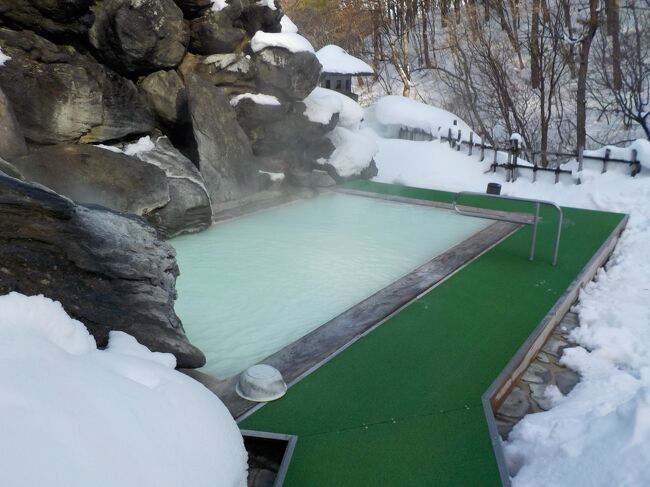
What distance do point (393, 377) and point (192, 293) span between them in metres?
2.17

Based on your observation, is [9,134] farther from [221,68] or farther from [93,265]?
[93,265]

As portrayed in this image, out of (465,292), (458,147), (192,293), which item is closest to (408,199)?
(458,147)

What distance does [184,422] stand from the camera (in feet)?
6.31

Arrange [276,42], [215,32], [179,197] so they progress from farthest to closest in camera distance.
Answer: [276,42], [215,32], [179,197]

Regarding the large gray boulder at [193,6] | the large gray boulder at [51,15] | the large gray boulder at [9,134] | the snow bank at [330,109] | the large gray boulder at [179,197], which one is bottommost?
the large gray boulder at [179,197]

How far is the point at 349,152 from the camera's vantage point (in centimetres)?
985

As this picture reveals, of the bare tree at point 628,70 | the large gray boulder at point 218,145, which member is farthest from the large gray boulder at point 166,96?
the bare tree at point 628,70

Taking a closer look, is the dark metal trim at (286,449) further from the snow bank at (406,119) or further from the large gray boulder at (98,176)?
the snow bank at (406,119)

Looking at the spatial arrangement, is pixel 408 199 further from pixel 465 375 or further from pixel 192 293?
pixel 465 375

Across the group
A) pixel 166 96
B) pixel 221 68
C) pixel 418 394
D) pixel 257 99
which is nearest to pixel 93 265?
pixel 418 394

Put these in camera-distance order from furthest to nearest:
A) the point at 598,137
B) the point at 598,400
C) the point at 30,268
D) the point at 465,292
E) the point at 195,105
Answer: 1. the point at 598,137
2. the point at 195,105
3. the point at 465,292
4. the point at 598,400
5. the point at 30,268

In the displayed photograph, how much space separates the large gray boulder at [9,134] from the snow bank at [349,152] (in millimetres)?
4943

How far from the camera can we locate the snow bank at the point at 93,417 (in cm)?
147

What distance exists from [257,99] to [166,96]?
4.51ft
